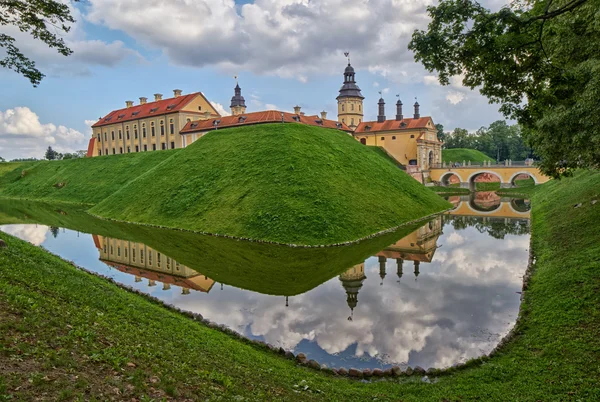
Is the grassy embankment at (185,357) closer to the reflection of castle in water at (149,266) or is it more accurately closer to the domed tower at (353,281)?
the domed tower at (353,281)

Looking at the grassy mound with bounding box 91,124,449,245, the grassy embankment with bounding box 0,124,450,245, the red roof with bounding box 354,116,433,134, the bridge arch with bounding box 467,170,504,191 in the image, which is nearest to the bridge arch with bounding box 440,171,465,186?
the bridge arch with bounding box 467,170,504,191

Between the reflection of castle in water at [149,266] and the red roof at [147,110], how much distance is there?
44539 millimetres

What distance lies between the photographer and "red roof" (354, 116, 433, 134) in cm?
7262

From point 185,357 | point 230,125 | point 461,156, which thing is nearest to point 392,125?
point 461,156

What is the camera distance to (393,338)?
1198 centimetres

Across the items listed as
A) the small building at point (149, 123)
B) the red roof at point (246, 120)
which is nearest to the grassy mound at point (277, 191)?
the red roof at point (246, 120)

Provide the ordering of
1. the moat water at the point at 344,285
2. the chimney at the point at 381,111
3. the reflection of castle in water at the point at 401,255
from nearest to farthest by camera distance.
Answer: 1. the moat water at the point at 344,285
2. the reflection of castle in water at the point at 401,255
3. the chimney at the point at 381,111

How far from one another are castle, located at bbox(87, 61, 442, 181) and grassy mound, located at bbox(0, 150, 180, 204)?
801 cm

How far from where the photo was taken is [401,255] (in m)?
22.6

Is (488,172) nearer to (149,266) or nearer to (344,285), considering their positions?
(344,285)

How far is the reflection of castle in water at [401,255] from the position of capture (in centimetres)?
1719

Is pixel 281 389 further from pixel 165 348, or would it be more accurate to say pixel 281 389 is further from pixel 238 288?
pixel 238 288

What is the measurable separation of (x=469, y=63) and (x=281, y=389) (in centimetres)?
917

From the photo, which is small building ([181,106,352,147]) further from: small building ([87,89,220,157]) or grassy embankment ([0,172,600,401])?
grassy embankment ([0,172,600,401])
